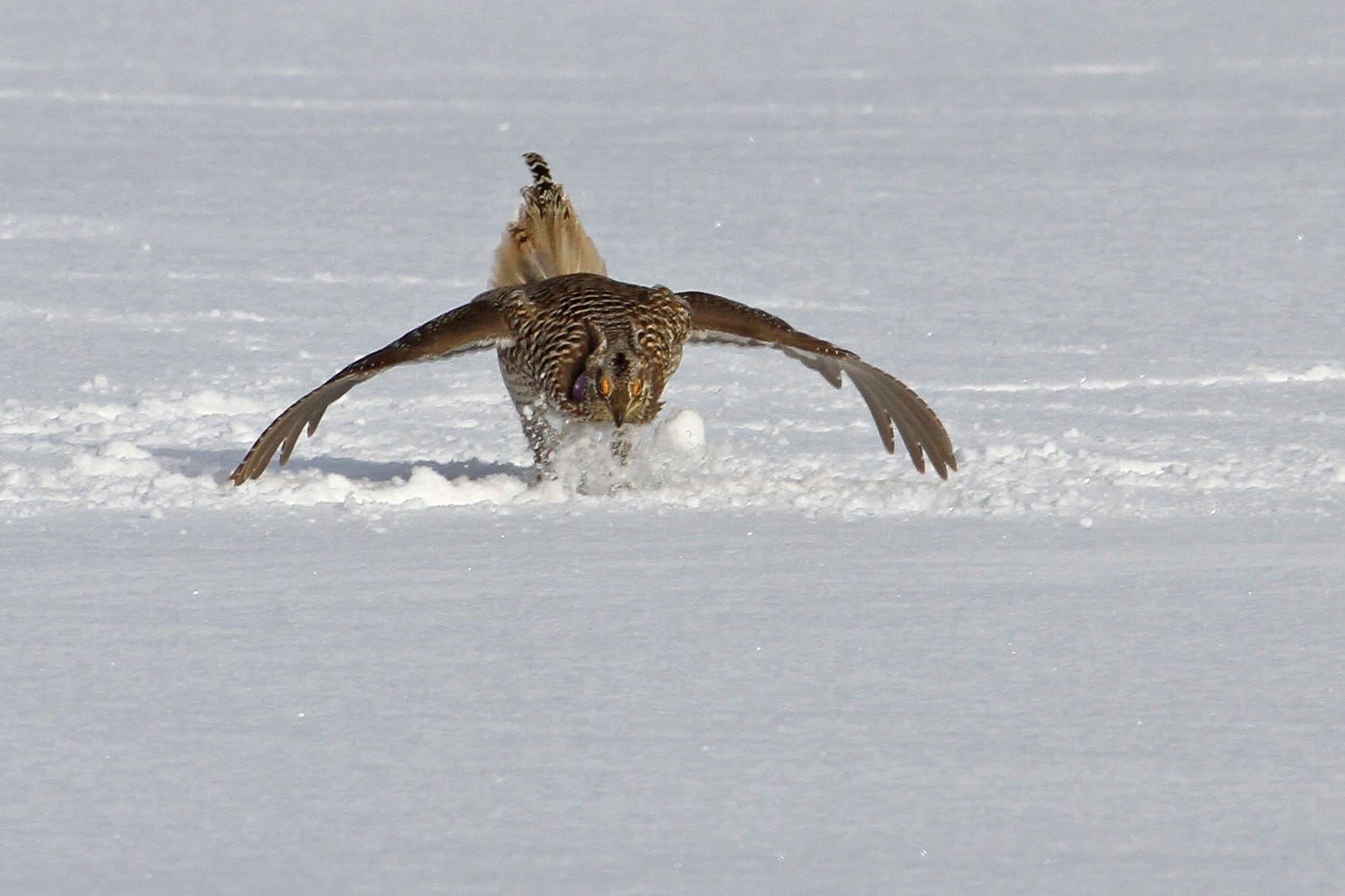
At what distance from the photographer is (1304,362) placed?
21.1 ft

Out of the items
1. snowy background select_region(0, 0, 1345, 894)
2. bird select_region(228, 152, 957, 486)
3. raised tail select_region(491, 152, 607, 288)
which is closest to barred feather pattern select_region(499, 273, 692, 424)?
bird select_region(228, 152, 957, 486)

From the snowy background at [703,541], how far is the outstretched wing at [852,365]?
0.35ft

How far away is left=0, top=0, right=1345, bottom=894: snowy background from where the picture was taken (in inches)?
110

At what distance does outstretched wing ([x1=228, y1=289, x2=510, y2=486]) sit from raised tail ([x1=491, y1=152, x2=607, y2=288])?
0.77m

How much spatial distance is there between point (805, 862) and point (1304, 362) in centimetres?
419

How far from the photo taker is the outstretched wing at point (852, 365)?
196 inches

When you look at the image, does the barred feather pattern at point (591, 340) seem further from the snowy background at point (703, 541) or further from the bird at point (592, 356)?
the snowy background at point (703, 541)

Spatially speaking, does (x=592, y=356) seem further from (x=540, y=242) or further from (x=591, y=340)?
(x=540, y=242)

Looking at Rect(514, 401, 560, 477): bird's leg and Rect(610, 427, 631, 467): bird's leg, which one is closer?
Rect(610, 427, 631, 467): bird's leg

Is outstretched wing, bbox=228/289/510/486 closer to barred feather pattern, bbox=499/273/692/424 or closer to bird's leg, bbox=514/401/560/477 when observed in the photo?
barred feather pattern, bbox=499/273/692/424

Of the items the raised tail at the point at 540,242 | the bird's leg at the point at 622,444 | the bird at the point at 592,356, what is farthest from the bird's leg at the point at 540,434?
the raised tail at the point at 540,242

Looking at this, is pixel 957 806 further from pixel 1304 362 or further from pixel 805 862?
pixel 1304 362

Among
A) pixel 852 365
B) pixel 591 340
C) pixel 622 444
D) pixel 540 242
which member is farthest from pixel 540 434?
pixel 540 242

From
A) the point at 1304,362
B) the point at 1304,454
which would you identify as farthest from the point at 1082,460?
the point at 1304,362
